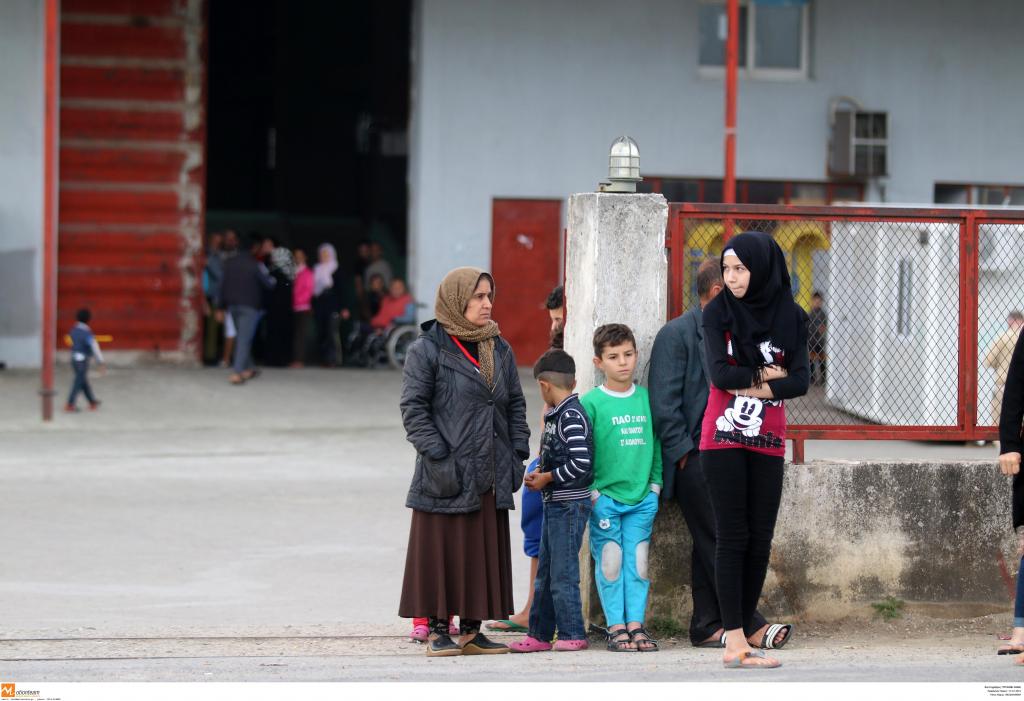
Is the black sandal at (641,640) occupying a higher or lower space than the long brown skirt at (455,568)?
lower

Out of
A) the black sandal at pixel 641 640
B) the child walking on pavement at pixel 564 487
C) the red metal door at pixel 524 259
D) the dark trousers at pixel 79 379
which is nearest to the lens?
the child walking on pavement at pixel 564 487

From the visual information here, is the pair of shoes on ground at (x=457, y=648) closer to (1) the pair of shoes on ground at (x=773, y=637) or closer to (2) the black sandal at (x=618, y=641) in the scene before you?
(2) the black sandal at (x=618, y=641)

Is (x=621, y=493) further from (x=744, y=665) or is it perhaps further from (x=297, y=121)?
(x=297, y=121)

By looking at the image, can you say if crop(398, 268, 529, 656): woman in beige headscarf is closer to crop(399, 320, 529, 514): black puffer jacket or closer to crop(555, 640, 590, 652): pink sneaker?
crop(399, 320, 529, 514): black puffer jacket

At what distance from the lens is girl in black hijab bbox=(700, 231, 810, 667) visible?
19.6 ft

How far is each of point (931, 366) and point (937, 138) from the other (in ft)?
43.4

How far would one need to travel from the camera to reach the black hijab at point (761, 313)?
19.5 ft

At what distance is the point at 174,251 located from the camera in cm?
1920

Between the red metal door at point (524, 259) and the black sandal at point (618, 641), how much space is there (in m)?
12.9

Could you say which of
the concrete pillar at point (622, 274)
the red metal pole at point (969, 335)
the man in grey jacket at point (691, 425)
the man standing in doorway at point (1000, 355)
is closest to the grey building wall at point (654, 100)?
the man standing in doorway at point (1000, 355)

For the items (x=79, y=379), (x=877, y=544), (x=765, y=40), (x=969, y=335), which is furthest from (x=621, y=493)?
(x=765, y=40)

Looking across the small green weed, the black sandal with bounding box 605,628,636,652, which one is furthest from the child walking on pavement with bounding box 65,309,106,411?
the small green weed
